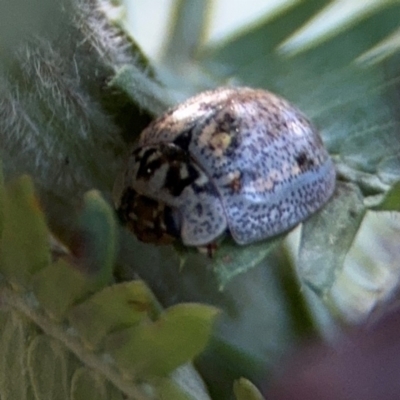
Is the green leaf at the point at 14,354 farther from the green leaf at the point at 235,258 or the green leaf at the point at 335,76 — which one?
the green leaf at the point at 335,76

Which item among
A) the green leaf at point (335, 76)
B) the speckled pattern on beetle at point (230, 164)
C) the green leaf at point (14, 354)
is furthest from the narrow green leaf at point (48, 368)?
the green leaf at point (335, 76)

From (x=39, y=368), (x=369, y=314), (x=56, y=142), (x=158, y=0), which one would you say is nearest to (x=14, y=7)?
(x=56, y=142)

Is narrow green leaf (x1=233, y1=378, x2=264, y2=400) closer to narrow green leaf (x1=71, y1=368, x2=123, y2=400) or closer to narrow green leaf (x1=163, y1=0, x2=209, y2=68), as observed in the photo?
narrow green leaf (x1=71, y1=368, x2=123, y2=400)

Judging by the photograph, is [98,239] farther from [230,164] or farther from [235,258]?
[230,164]

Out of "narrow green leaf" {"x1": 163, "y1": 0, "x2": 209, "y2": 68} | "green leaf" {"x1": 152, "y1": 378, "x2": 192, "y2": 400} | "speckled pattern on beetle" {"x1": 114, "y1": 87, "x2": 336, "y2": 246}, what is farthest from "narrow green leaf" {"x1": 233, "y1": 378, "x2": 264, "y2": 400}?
A: "narrow green leaf" {"x1": 163, "y1": 0, "x2": 209, "y2": 68}

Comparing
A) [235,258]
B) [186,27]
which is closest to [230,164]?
[235,258]

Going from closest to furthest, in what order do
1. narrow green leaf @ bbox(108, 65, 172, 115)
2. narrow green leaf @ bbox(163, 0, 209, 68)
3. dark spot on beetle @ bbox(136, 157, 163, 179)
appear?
narrow green leaf @ bbox(108, 65, 172, 115)
dark spot on beetle @ bbox(136, 157, 163, 179)
narrow green leaf @ bbox(163, 0, 209, 68)
